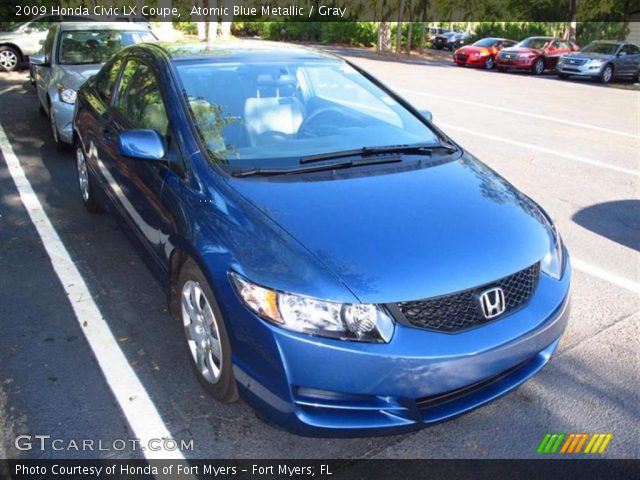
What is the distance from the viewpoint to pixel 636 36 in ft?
116

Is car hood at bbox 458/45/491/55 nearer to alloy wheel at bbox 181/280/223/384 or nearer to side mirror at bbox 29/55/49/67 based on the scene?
side mirror at bbox 29/55/49/67

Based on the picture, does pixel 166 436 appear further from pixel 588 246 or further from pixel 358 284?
pixel 588 246

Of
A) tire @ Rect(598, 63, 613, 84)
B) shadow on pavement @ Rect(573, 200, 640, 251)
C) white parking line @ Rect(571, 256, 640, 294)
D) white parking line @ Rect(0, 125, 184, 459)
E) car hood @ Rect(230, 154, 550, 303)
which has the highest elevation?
tire @ Rect(598, 63, 613, 84)

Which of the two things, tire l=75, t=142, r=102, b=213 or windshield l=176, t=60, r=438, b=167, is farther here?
tire l=75, t=142, r=102, b=213

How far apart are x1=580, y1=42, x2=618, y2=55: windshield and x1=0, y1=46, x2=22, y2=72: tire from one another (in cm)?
1766

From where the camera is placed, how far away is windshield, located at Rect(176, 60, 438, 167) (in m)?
3.19

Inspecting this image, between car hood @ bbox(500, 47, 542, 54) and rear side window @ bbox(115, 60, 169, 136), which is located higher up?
car hood @ bbox(500, 47, 542, 54)

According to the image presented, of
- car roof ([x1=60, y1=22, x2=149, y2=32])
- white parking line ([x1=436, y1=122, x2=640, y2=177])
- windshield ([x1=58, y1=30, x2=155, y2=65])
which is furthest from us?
car roof ([x1=60, y1=22, x2=149, y2=32])

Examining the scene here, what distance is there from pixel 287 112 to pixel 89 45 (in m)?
5.36

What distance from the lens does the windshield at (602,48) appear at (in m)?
20.0

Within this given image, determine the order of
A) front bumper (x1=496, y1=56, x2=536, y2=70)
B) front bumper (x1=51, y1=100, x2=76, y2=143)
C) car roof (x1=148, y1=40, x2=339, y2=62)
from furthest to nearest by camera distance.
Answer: front bumper (x1=496, y1=56, x2=536, y2=70) → front bumper (x1=51, y1=100, x2=76, y2=143) → car roof (x1=148, y1=40, x2=339, y2=62)

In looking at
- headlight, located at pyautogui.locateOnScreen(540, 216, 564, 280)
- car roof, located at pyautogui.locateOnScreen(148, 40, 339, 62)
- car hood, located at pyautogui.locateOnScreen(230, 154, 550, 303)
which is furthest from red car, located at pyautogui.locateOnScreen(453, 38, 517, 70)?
headlight, located at pyautogui.locateOnScreen(540, 216, 564, 280)

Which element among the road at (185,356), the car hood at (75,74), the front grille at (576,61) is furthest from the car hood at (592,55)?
the car hood at (75,74)

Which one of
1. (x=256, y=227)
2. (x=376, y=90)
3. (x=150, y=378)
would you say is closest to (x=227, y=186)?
(x=256, y=227)
